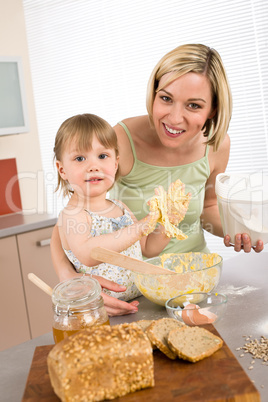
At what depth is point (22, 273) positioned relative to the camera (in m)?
2.86

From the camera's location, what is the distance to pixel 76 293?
0.92 m

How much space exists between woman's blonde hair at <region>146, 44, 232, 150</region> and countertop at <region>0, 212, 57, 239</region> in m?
1.42

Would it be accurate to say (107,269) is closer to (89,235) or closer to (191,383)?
(89,235)

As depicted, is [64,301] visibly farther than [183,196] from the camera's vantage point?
No

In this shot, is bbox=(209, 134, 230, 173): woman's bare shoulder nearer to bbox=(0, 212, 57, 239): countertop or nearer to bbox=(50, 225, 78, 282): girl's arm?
bbox=(50, 225, 78, 282): girl's arm

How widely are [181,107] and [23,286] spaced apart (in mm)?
1793

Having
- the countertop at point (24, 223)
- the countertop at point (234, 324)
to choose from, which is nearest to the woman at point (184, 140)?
the countertop at point (234, 324)

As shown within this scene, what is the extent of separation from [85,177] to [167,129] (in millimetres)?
401

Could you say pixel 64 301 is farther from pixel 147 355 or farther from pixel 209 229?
pixel 209 229

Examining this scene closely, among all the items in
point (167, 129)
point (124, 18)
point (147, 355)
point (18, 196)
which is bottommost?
point (18, 196)

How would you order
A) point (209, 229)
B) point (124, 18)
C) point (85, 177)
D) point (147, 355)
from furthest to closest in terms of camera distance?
point (124, 18) < point (209, 229) < point (85, 177) < point (147, 355)

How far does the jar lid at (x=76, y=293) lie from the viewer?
2.98 ft

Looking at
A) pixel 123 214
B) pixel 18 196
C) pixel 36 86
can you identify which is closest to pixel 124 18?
pixel 36 86

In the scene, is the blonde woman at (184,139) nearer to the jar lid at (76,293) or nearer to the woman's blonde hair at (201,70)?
the woman's blonde hair at (201,70)
